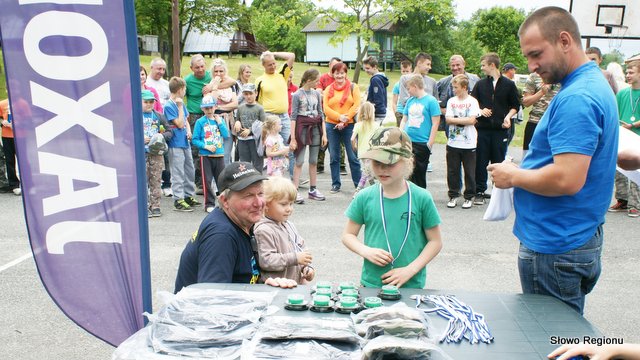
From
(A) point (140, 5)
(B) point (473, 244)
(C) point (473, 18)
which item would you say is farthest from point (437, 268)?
(C) point (473, 18)

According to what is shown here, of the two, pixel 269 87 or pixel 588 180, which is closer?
pixel 588 180

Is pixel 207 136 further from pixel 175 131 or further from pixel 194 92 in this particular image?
pixel 194 92

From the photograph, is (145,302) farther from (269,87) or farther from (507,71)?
(507,71)

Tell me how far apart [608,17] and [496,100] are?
563 inches

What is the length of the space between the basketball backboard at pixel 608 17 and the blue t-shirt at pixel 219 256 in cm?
2049

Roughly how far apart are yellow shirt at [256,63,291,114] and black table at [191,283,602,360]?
738 centimetres

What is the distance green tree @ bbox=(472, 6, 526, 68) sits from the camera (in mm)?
82062

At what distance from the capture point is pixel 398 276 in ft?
10.7

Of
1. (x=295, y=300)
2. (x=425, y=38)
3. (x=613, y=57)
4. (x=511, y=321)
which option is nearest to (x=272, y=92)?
(x=295, y=300)

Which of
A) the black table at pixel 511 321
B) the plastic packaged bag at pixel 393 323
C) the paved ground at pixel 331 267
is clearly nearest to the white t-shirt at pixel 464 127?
the paved ground at pixel 331 267

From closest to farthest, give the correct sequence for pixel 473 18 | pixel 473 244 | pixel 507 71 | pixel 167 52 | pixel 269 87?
1. pixel 473 244
2. pixel 269 87
3. pixel 507 71
4. pixel 167 52
5. pixel 473 18

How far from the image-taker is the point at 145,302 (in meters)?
3.04

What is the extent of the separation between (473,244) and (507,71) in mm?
6769

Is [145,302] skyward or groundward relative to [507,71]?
groundward
